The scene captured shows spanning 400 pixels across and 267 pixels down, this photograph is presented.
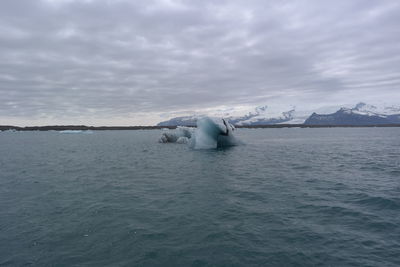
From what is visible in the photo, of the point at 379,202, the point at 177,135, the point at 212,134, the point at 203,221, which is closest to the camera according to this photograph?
the point at 203,221

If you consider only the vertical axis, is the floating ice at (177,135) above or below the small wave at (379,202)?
above

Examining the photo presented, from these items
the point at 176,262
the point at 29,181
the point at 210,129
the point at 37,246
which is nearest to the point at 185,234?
the point at 176,262

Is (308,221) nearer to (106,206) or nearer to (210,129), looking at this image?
(106,206)

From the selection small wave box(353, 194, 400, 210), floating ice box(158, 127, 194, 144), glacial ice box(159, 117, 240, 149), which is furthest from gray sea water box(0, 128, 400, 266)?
floating ice box(158, 127, 194, 144)

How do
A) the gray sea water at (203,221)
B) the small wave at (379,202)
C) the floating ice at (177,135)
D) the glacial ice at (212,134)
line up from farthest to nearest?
the floating ice at (177,135) → the glacial ice at (212,134) → the small wave at (379,202) → the gray sea water at (203,221)

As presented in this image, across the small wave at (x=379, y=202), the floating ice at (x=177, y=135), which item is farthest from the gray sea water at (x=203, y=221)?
the floating ice at (x=177, y=135)

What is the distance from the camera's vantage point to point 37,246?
288 inches

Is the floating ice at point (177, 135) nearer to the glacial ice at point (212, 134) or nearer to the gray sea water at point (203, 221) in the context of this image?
the glacial ice at point (212, 134)

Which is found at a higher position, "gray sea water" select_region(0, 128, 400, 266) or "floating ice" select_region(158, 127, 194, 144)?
"floating ice" select_region(158, 127, 194, 144)

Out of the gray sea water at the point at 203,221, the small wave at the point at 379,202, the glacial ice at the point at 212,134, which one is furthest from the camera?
the glacial ice at the point at 212,134

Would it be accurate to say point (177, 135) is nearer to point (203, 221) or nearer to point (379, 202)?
point (379, 202)

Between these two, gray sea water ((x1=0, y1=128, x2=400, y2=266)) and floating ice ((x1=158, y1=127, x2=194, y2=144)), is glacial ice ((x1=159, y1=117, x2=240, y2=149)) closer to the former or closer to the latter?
floating ice ((x1=158, y1=127, x2=194, y2=144))

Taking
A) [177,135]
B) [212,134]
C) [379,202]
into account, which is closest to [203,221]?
[379,202]

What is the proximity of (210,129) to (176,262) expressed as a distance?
2809 centimetres
